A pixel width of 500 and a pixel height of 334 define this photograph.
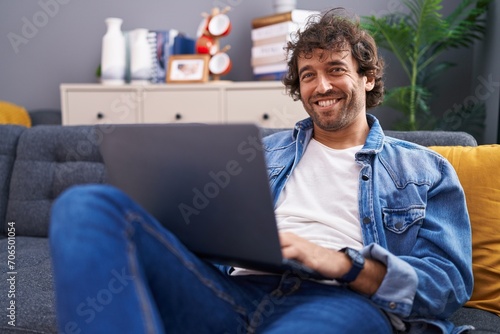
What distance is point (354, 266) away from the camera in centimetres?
95

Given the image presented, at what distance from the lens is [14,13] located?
2990 mm

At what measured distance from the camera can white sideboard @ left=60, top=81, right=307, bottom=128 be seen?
2.47 metres

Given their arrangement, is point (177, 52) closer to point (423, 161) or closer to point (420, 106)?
point (420, 106)

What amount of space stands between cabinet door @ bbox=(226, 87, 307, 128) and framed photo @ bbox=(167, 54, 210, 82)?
0.58 feet

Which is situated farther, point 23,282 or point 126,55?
point 126,55

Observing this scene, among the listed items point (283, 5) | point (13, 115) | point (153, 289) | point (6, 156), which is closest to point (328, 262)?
point (153, 289)

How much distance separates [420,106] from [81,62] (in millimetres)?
1944

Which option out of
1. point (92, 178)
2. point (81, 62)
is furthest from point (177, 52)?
point (92, 178)

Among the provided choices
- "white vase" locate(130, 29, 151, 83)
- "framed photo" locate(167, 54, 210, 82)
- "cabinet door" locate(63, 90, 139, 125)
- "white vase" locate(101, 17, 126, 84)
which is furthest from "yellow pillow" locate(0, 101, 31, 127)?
"framed photo" locate(167, 54, 210, 82)

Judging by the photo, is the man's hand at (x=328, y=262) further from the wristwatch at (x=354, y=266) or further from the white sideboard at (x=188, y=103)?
the white sideboard at (x=188, y=103)

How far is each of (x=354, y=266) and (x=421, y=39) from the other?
1769 millimetres

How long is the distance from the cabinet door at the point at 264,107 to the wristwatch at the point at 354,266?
153 cm

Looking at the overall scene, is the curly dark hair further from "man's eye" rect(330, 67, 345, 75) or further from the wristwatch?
the wristwatch

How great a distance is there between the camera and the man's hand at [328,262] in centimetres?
90
